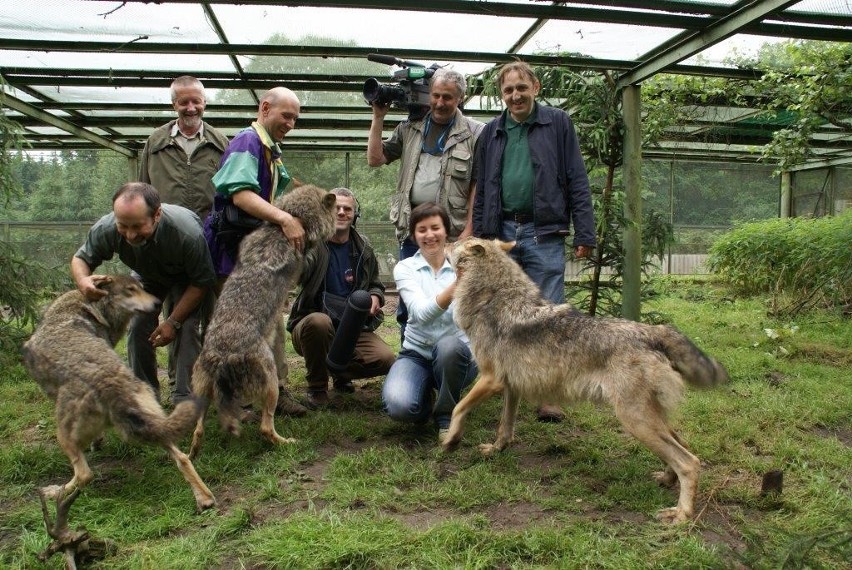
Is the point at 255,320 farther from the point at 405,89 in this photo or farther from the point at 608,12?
the point at 608,12

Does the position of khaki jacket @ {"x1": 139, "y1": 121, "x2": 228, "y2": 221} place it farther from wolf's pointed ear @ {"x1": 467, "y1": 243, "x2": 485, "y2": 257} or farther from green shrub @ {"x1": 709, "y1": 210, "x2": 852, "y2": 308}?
green shrub @ {"x1": 709, "y1": 210, "x2": 852, "y2": 308}

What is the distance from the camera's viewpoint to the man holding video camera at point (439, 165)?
4641 millimetres

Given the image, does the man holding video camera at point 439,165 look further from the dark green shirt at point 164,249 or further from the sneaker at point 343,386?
the dark green shirt at point 164,249

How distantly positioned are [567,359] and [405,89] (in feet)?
8.85

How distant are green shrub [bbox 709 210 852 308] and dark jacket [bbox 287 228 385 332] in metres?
5.88

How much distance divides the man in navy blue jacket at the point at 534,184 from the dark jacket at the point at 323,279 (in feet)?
3.72

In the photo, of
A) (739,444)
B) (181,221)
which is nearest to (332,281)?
(181,221)

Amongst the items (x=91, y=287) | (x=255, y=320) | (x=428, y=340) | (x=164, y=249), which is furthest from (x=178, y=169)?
(x=428, y=340)

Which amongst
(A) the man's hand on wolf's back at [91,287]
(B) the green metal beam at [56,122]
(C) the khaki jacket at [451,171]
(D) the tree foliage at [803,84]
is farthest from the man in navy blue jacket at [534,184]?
(B) the green metal beam at [56,122]

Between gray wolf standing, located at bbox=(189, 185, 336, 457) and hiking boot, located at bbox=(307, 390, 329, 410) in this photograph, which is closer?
gray wolf standing, located at bbox=(189, 185, 336, 457)

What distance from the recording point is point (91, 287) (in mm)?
3779

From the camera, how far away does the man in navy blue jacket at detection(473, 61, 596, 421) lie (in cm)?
432

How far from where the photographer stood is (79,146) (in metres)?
12.8

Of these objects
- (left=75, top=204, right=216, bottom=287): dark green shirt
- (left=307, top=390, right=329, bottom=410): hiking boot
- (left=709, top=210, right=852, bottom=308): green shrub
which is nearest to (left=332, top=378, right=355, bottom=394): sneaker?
(left=307, top=390, right=329, bottom=410): hiking boot
